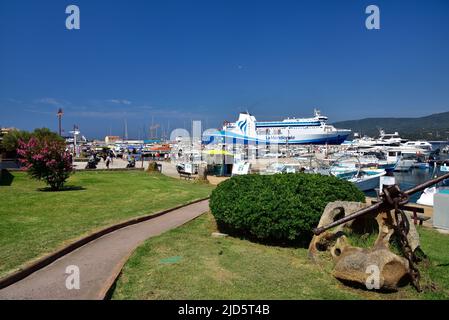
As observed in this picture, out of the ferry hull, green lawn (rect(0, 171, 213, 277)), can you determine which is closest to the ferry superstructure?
the ferry hull

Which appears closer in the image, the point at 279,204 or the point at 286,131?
A: the point at 279,204

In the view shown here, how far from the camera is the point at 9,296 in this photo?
191 inches

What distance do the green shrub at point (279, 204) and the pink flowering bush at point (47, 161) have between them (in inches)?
378

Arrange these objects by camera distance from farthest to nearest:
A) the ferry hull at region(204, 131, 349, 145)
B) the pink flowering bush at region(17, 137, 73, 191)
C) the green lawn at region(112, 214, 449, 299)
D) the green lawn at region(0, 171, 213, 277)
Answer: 1. the ferry hull at region(204, 131, 349, 145)
2. the pink flowering bush at region(17, 137, 73, 191)
3. the green lawn at region(0, 171, 213, 277)
4. the green lawn at region(112, 214, 449, 299)

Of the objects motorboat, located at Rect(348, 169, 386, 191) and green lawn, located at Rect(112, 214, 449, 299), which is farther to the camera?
motorboat, located at Rect(348, 169, 386, 191)

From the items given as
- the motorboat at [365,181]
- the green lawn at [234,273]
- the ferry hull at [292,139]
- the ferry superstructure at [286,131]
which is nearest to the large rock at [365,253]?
the green lawn at [234,273]

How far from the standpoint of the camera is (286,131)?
359ft

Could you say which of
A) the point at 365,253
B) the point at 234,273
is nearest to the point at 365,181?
the point at 365,253

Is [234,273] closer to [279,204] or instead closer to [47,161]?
[279,204]

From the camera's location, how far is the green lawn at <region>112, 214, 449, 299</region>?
16.0 feet

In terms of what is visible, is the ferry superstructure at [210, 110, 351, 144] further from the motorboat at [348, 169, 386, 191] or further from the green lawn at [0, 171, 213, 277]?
the green lawn at [0, 171, 213, 277]

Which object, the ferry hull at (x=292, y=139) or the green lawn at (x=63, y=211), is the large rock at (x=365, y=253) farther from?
the ferry hull at (x=292, y=139)

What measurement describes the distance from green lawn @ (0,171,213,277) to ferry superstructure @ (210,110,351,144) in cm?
8792

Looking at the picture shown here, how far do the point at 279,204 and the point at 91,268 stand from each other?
3.91 meters
